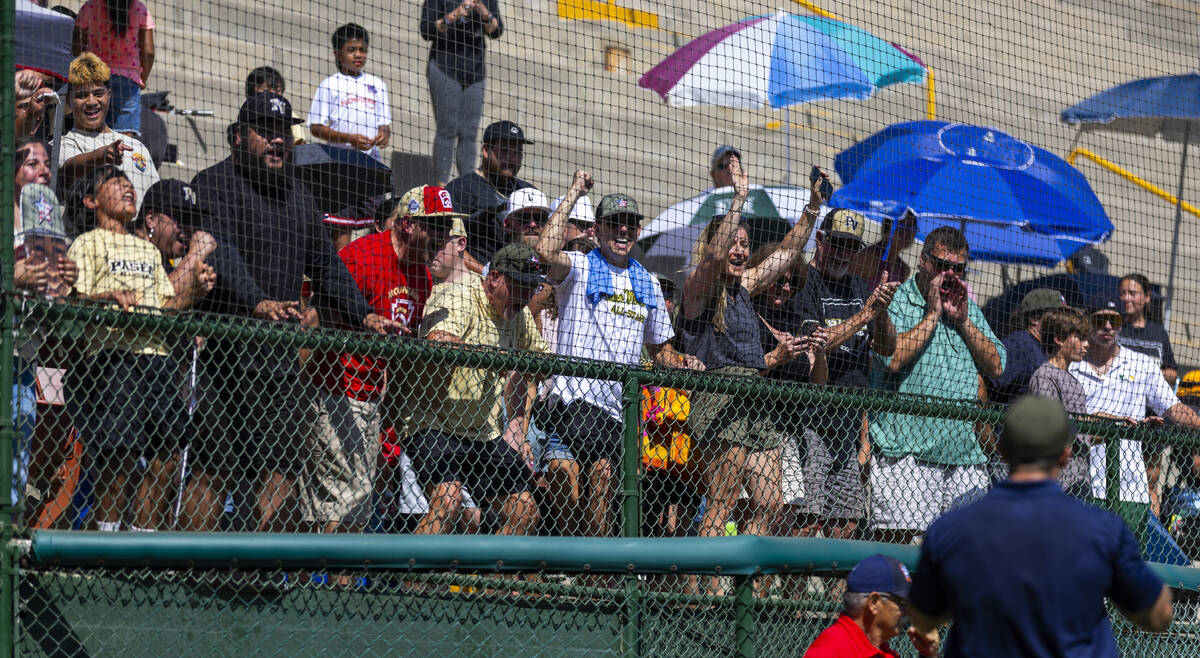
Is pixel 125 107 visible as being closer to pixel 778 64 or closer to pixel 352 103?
pixel 352 103

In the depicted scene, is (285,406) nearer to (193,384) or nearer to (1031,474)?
(193,384)

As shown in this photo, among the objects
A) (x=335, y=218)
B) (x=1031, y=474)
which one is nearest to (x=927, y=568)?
(x=1031, y=474)

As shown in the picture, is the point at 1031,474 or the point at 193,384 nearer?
the point at 1031,474

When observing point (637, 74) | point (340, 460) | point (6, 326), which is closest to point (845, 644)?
point (340, 460)

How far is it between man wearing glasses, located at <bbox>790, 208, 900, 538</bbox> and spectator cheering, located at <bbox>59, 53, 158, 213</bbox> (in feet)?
9.74

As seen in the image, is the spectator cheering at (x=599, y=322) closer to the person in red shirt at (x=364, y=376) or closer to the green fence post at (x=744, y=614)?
the person in red shirt at (x=364, y=376)

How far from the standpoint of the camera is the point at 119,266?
4762 mm

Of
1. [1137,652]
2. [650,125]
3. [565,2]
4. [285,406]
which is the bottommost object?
[1137,652]

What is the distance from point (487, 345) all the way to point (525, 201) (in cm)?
187

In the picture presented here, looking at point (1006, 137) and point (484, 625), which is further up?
point (1006, 137)

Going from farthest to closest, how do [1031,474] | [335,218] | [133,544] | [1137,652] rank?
1. [335,218]
2. [1137,652]
3. [133,544]
4. [1031,474]

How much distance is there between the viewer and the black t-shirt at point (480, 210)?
6535 millimetres

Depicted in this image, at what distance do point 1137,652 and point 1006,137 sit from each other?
11.1 ft

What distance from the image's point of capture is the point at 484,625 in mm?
4480
